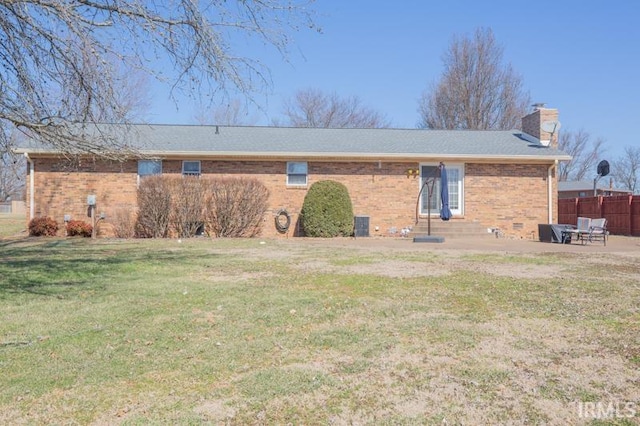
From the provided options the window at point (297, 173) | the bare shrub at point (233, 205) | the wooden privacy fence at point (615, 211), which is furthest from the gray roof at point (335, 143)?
the wooden privacy fence at point (615, 211)

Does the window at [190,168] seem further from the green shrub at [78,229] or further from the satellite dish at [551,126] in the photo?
the satellite dish at [551,126]

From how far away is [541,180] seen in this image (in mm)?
17594

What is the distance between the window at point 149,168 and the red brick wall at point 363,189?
0.54ft

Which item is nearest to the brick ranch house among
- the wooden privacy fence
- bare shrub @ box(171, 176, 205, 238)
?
bare shrub @ box(171, 176, 205, 238)

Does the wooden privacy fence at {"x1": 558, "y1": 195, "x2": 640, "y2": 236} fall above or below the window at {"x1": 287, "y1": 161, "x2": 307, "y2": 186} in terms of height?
below

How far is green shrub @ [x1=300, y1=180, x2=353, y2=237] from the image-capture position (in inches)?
628

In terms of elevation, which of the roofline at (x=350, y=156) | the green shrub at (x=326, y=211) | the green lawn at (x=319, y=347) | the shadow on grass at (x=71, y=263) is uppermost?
the roofline at (x=350, y=156)

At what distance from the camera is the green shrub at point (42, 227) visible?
632 inches

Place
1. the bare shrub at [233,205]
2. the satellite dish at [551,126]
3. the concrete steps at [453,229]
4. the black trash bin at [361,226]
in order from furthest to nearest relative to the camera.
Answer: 1. the satellite dish at [551,126]
2. the black trash bin at [361,226]
3. the concrete steps at [453,229]
4. the bare shrub at [233,205]

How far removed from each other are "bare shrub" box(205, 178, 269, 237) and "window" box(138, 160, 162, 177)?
7.75 feet

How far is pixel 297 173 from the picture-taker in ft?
56.9

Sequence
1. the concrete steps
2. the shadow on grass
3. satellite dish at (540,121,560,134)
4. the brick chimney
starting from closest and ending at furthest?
the shadow on grass
the concrete steps
satellite dish at (540,121,560,134)
the brick chimney

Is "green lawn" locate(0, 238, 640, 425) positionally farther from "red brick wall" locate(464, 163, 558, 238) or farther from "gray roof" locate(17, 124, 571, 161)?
"red brick wall" locate(464, 163, 558, 238)

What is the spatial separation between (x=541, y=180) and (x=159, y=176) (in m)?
12.8
